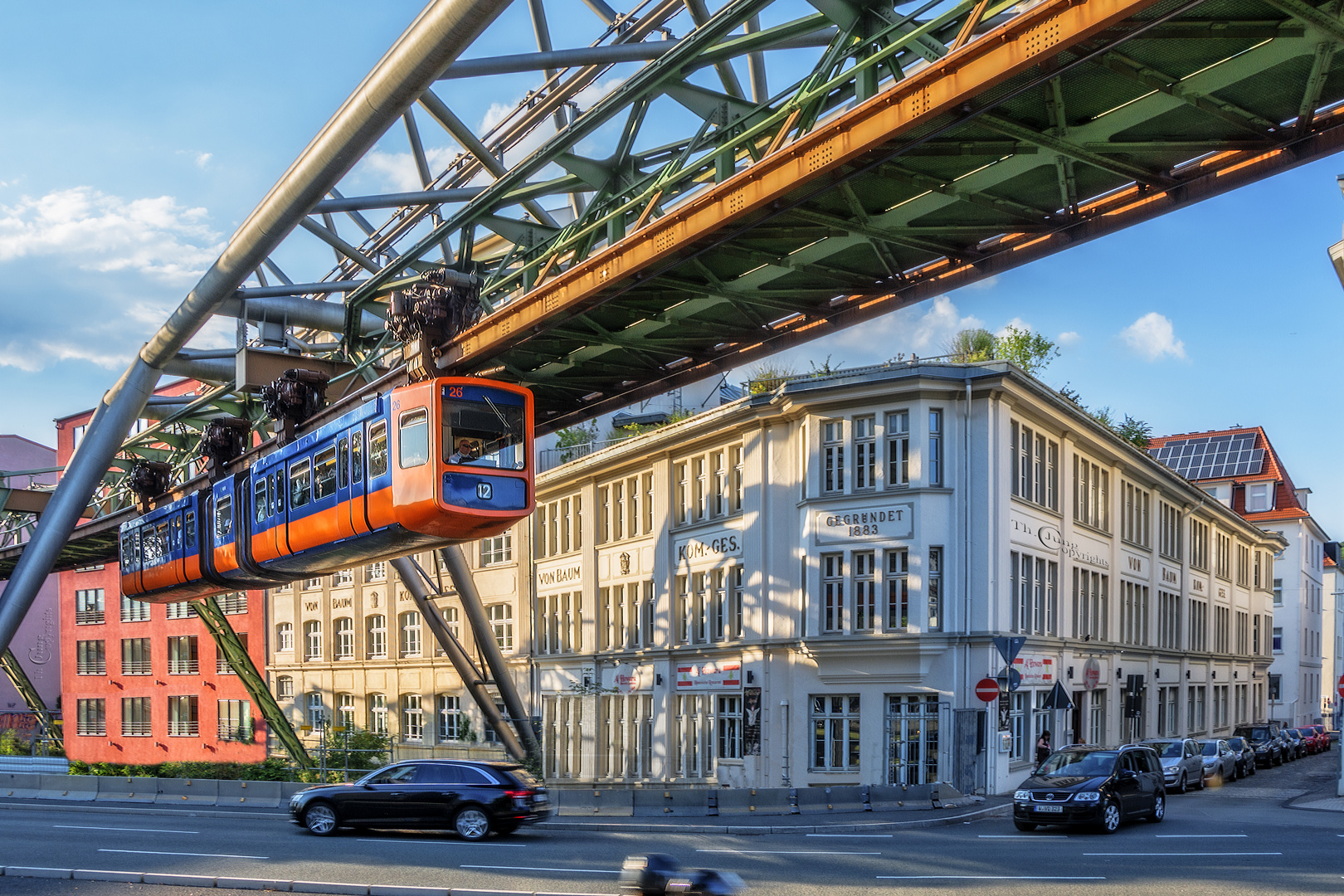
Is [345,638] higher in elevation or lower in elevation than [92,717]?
higher

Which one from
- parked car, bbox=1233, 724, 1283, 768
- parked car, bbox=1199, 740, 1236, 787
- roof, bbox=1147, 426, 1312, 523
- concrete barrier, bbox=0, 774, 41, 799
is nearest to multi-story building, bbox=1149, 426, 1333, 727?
roof, bbox=1147, 426, 1312, 523

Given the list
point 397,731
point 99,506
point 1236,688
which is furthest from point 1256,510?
point 99,506

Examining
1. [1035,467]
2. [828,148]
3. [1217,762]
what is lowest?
[1217,762]

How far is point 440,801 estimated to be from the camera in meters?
22.0

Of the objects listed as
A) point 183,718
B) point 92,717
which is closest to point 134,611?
point 183,718

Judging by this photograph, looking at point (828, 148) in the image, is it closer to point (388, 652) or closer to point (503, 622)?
point (503, 622)

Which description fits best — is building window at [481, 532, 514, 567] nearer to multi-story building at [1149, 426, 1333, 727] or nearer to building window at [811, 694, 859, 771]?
building window at [811, 694, 859, 771]

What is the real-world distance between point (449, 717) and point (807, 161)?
40.6m

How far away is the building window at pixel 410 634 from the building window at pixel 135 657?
21115 millimetres

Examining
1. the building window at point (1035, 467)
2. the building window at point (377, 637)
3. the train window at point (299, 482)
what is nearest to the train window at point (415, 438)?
the train window at point (299, 482)

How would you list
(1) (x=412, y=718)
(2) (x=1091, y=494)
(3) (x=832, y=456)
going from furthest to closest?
(1) (x=412, y=718), (2) (x=1091, y=494), (3) (x=832, y=456)

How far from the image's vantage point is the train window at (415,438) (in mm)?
19156

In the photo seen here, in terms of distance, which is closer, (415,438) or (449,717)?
(415,438)

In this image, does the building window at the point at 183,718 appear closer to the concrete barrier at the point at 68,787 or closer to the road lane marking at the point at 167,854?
the concrete barrier at the point at 68,787
